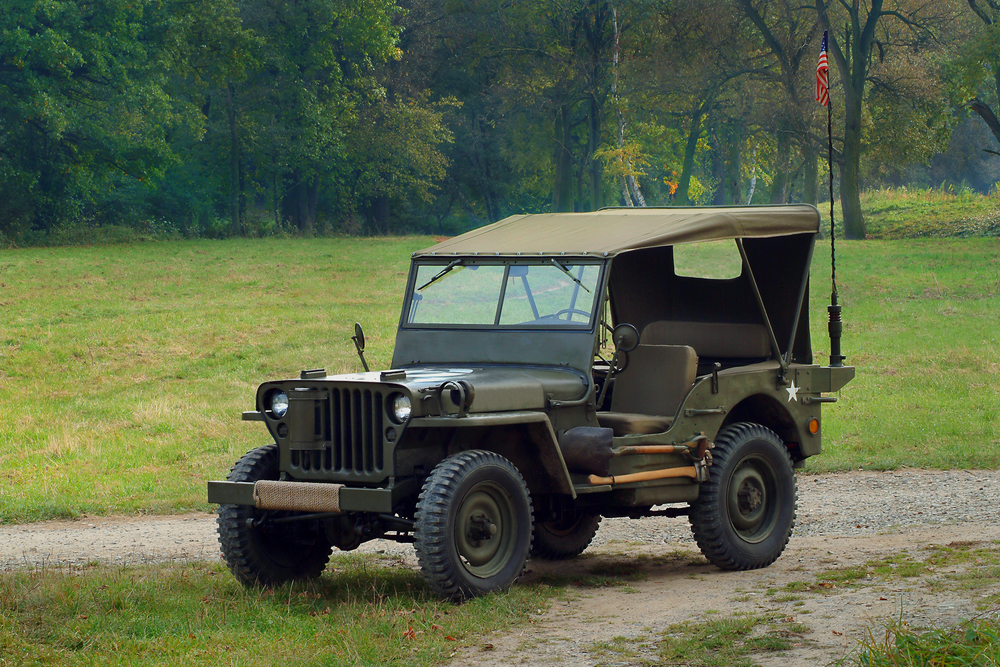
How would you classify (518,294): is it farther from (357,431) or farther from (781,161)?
(781,161)

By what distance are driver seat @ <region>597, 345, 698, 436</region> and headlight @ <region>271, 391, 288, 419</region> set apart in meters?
2.18

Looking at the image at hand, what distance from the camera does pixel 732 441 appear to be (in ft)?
28.9

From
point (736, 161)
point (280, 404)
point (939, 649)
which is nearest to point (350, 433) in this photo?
point (280, 404)

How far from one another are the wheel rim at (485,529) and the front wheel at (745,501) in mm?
1848

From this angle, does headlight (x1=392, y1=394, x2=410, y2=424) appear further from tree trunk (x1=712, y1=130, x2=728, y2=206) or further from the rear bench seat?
tree trunk (x1=712, y1=130, x2=728, y2=206)

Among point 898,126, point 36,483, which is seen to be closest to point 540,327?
point 36,483

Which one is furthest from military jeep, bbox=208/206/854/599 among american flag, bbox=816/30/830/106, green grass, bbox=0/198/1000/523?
green grass, bbox=0/198/1000/523

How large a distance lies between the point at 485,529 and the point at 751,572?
2435 millimetres

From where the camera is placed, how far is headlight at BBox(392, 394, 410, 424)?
6.95m

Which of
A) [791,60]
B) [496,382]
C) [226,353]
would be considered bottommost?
[226,353]

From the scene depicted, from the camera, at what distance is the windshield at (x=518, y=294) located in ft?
27.0

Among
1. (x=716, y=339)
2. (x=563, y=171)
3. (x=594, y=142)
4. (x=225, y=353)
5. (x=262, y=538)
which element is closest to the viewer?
(x=262, y=538)

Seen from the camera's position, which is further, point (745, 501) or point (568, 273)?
point (745, 501)

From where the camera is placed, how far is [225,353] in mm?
20391
